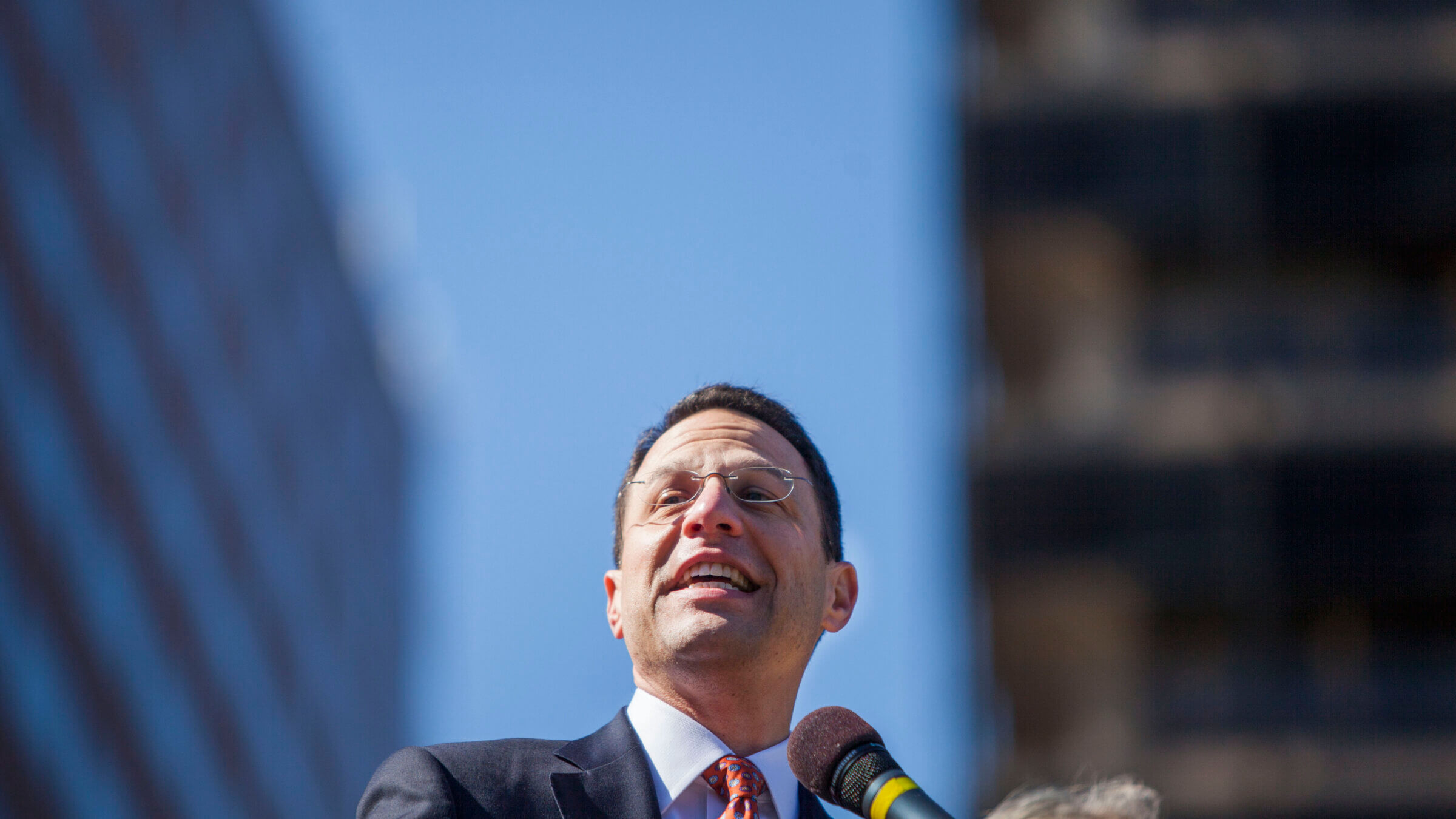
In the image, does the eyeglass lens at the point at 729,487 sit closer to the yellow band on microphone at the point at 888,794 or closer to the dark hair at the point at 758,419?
the dark hair at the point at 758,419

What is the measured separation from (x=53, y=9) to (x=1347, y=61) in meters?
31.1

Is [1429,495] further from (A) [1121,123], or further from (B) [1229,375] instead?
(A) [1121,123]

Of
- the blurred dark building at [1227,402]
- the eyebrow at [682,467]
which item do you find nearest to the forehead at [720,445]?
the eyebrow at [682,467]

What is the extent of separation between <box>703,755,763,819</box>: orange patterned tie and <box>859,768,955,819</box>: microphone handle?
0.40 m

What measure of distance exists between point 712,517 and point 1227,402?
20.2 meters

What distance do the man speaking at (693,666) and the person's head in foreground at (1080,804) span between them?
585mm

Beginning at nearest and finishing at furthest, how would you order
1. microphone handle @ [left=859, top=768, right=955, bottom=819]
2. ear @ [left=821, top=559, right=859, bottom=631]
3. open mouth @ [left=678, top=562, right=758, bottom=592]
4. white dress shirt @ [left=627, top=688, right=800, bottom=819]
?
microphone handle @ [left=859, top=768, right=955, bottom=819] < white dress shirt @ [left=627, top=688, right=800, bottom=819] < open mouth @ [left=678, top=562, right=758, bottom=592] < ear @ [left=821, top=559, right=859, bottom=631]

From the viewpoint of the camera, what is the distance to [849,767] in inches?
119

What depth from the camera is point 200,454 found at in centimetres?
4747

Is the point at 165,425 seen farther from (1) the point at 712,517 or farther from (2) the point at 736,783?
(2) the point at 736,783

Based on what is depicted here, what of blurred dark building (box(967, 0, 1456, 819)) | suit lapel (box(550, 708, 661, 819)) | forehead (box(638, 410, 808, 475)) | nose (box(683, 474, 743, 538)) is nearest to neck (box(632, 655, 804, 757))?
suit lapel (box(550, 708, 661, 819))

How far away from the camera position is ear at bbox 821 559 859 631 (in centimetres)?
393

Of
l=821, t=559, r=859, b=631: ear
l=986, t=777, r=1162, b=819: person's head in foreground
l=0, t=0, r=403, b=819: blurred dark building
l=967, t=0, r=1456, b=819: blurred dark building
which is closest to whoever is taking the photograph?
l=986, t=777, r=1162, b=819: person's head in foreground

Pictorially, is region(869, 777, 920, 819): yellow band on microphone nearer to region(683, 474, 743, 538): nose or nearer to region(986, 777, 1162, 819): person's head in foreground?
region(986, 777, 1162, 819): person's head in foreground
